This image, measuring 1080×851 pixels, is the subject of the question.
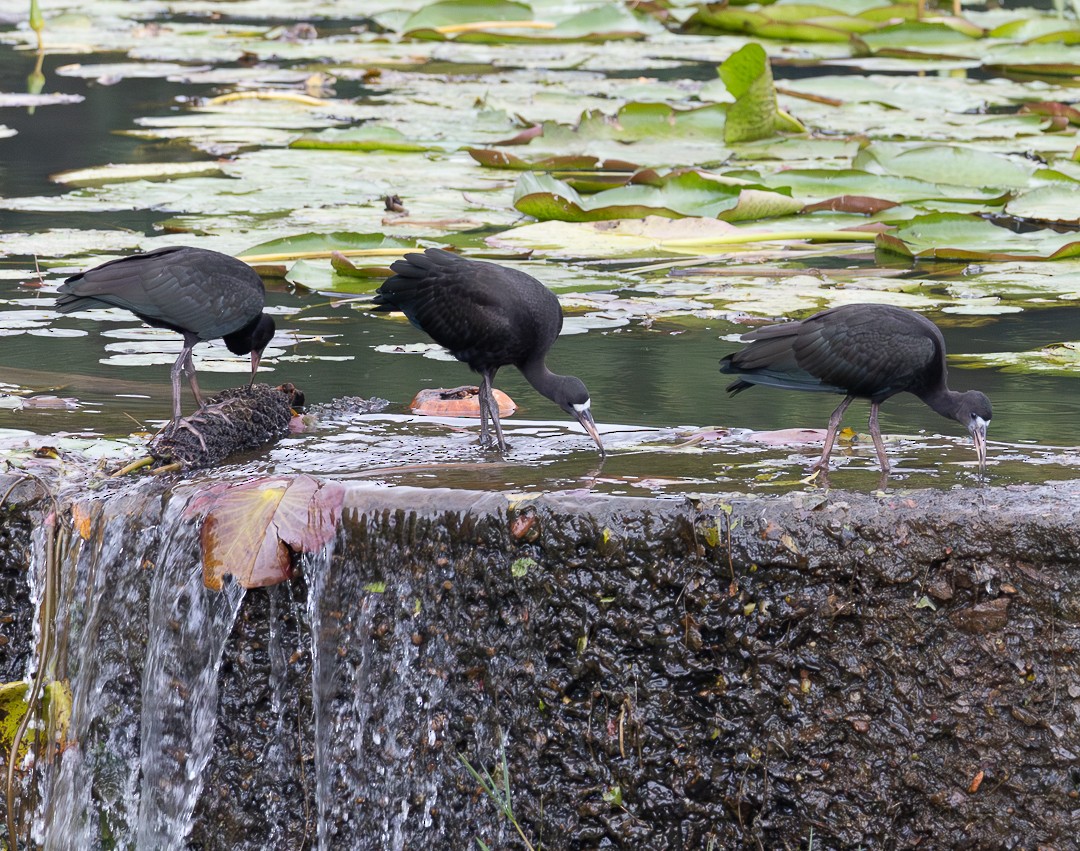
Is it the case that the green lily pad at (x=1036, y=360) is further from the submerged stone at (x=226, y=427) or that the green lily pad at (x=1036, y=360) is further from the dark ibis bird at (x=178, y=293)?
the dark ibis bird at (x=178, y=293)

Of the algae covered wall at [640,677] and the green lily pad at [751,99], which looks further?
the green lily pad at [751,99]

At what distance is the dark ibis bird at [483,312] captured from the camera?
442 cm

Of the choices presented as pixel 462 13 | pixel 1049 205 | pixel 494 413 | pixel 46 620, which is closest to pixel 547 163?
pixel 1049 205

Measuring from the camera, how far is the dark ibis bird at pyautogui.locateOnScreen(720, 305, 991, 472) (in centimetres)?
387

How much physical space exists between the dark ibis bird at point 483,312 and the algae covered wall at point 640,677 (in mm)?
879

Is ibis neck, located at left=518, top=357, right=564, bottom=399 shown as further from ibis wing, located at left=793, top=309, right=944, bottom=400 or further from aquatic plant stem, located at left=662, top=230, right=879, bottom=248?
aquatic plant stem, located at left=662, top=230, right=879, bottom=248

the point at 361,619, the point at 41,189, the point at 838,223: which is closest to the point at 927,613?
the point at 361,619

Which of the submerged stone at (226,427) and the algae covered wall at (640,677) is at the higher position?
the submerged stone at (226,427)

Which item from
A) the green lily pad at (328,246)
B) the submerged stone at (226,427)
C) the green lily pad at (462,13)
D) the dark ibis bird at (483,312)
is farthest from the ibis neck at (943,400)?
the green lily pad at (462,13)

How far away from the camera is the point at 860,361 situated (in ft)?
12.7

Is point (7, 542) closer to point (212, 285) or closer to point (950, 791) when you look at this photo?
point (212, 285)

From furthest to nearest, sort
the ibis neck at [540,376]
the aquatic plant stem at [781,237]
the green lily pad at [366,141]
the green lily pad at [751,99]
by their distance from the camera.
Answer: the green lily pad at [366,141] < the green lily pad at [751,99] < the aquatic plant stem at [781,237] < the ibis neck at [540,376]

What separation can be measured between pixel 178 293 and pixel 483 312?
0.86 metres

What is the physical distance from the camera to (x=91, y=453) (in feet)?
13.4
